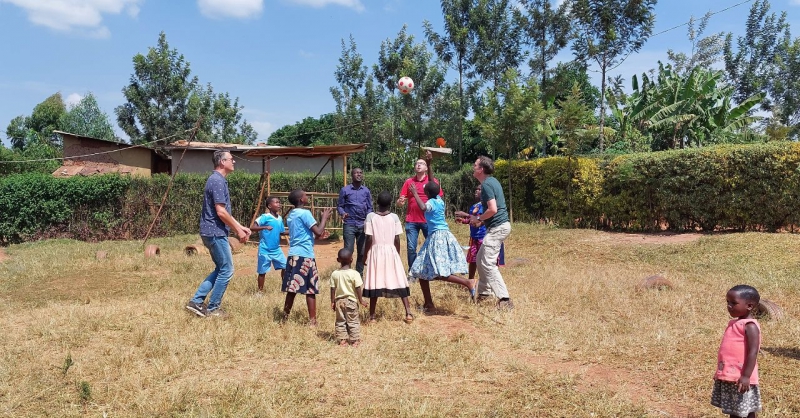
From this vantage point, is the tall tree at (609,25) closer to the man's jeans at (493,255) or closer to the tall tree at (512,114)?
the tall tree at (512,114)

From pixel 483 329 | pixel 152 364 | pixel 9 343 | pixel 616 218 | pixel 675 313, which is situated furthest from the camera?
pixel 616 218

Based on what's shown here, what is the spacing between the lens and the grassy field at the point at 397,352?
13.2 feet

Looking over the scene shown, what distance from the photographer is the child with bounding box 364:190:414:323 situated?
6.10 meters

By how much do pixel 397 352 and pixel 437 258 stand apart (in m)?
1.68

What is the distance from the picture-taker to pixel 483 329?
19.9ft

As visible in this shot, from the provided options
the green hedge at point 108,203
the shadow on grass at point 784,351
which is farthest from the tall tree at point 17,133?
the shadow on grass at point 784,351

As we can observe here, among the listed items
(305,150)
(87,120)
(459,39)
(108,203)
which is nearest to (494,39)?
(459,39)

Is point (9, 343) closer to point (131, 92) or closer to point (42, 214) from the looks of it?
point (42, 214)

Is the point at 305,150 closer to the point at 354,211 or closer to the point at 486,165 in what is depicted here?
the point at 354,211

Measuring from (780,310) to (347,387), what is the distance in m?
5.03

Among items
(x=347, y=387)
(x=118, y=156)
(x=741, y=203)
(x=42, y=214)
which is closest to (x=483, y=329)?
(x=347, y=387)

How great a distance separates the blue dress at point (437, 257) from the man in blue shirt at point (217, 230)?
211 centimetres

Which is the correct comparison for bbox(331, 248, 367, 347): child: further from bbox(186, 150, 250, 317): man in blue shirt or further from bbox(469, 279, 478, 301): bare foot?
bbox(469, 279, 478, 301): bare foot

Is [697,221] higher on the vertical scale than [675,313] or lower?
higher
